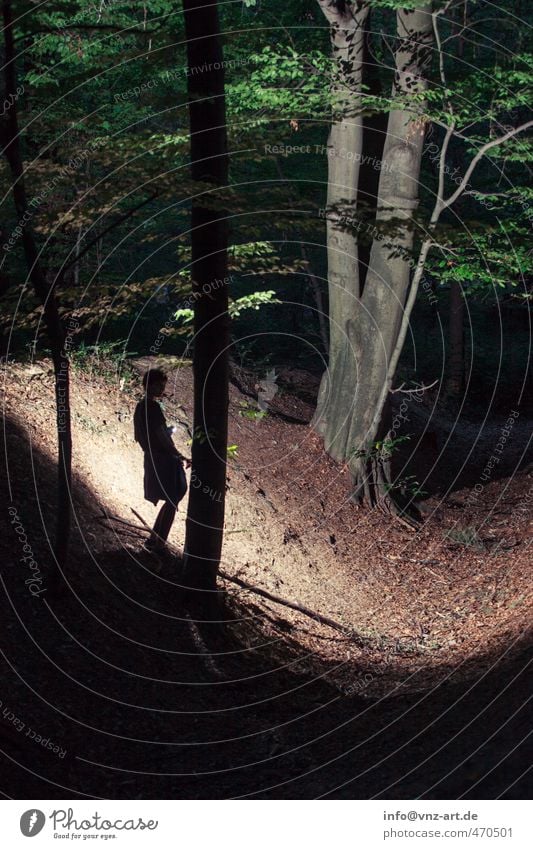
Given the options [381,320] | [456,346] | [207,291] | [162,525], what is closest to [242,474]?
[381,320]

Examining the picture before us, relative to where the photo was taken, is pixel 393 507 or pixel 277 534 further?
pixel 393 507

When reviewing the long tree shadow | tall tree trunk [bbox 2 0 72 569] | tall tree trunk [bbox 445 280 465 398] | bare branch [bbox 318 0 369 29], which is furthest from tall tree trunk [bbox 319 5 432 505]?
tall tree trunk [bbox 445 280 465 398]

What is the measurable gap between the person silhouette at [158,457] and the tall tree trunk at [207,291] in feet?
1.82

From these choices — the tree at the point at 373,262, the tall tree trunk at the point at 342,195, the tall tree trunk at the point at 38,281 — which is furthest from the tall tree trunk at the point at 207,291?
the tall tree trunk at the point at 342,195

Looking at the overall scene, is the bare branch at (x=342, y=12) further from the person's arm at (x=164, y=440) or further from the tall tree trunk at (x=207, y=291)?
the person's arm at (x=164, y=440)

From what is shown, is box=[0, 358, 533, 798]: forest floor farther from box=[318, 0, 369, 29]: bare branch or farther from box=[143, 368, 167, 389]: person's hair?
box=[318, 0, 369, 29]: bare branch

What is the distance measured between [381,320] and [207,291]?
5828 mm

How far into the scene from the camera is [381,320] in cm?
1423

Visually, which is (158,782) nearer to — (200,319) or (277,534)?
(200,319)

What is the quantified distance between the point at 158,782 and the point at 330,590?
5514 mm

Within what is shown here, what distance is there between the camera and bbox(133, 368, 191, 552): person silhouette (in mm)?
9836

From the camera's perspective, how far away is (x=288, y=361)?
2283 cm

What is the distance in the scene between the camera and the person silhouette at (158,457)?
984 centimetres
